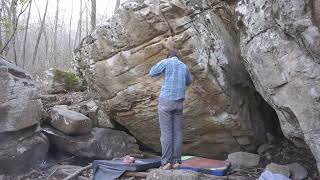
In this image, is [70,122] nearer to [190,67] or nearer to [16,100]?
[16,100]

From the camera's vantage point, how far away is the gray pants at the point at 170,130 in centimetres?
671

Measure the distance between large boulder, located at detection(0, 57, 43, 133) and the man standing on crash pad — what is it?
3745mm

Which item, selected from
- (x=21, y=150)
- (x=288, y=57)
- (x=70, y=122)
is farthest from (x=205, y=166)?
(x=21, y=150)

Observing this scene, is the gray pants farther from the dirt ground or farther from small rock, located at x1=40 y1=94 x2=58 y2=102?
small rock, located at x1=40 y1=94 x2=58 y2=102

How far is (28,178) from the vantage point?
859cm

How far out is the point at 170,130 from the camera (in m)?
6.75

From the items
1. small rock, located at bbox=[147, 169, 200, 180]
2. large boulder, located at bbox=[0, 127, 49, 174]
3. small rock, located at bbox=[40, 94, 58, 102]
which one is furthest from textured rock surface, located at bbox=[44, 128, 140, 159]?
small rock, located at bbox=[147, 169, 200, 180]

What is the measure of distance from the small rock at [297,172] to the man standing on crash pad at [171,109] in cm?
208

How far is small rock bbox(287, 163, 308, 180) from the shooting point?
22.5 ft

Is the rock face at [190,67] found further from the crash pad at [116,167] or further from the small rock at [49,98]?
the small rock at [49,98]

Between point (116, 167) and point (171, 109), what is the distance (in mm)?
1609

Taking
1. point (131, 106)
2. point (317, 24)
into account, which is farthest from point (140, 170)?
point (317, 24)

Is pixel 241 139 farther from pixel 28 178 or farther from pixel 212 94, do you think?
pixel 28 178

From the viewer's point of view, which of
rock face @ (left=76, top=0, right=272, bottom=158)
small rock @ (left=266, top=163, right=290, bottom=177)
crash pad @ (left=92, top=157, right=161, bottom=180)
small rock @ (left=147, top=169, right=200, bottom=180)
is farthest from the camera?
rock face @ (left=76, top=0, right=272, bottom=158)
